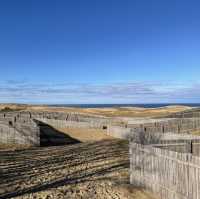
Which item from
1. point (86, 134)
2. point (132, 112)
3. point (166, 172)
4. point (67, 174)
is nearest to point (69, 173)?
point (67, 174)

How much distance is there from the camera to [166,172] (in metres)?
8.69

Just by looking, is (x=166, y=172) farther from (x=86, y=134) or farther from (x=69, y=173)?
(x=86, y=134)

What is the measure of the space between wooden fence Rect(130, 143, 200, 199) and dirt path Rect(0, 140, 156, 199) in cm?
44

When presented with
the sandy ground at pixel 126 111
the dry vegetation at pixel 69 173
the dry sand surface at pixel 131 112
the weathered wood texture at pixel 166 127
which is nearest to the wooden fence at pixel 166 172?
the dry vegetation at pixel 69 173

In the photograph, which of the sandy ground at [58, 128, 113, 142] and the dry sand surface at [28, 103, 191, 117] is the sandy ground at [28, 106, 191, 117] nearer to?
the dry sand surface at [28, 103, 191, 117]

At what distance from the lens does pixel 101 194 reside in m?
9.71

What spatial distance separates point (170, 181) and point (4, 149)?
1168 centimetres

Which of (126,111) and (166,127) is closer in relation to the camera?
(166,127)

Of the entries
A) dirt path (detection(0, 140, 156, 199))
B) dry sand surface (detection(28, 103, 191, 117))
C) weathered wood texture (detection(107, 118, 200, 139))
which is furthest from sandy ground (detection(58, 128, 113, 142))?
dry sand surface (detection(28, 103, 191, 117))

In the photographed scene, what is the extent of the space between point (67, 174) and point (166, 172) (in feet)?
15.2

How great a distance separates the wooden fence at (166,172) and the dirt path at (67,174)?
443mm

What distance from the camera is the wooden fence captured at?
773 cm

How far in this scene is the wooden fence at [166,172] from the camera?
25.4 feet

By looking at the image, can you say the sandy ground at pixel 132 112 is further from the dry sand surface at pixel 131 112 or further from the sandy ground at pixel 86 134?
the sandy ground at pixel 86 134
